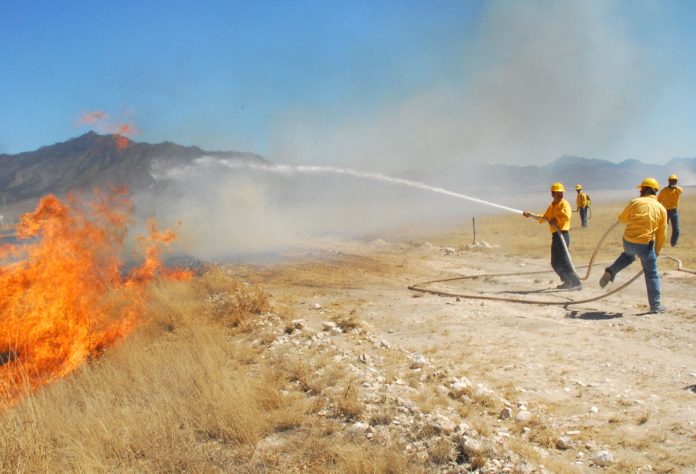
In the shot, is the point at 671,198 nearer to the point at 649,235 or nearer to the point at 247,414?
the point at 649,235

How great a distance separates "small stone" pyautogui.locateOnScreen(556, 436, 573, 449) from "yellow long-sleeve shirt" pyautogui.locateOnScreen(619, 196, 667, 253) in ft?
16.3

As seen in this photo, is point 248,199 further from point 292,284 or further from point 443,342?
point 443,342

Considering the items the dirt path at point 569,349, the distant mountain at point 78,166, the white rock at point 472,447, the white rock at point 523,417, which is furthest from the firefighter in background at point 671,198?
the distant mountain at point 78,166

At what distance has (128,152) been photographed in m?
93.4

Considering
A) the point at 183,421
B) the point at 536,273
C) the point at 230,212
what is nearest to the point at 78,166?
the point at 230,212

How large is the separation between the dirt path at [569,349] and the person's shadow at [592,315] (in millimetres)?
19

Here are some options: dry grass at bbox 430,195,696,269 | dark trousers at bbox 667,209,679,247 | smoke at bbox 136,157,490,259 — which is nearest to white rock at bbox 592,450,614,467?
dry grass at bbox 430,195,696,269

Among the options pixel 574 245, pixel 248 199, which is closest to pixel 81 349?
pixel 574 245

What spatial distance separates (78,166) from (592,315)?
367ft

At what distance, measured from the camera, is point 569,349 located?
604 cm

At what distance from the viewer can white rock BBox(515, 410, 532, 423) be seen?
4169mm

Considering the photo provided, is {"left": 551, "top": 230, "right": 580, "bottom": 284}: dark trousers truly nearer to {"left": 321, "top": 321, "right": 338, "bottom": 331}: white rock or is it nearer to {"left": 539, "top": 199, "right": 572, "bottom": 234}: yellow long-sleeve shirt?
{"left": 539, "top": 199, "right": 572, "bottom": 234}: yellow long-sleeve shirt

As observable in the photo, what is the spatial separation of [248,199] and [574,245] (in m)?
21.6

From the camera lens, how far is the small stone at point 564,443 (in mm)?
3732
